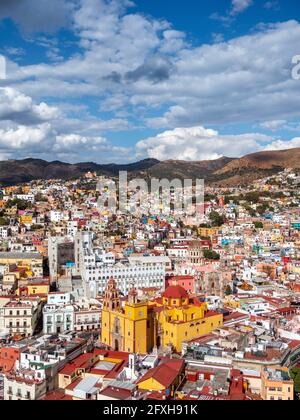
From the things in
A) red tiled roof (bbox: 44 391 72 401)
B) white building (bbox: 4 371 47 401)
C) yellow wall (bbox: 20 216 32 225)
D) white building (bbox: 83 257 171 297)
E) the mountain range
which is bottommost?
red tiled roof (bbox: 44 391 72 401)

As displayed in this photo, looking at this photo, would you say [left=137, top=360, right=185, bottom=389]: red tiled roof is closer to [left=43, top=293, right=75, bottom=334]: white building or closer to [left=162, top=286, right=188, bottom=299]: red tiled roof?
[left=162, top=286, right=188, bottom=299]: red tiled roof

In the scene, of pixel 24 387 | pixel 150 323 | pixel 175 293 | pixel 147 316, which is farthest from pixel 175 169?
pixel 24 387

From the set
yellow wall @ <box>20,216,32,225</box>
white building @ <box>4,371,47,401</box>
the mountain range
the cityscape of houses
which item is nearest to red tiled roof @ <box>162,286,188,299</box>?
the cityscape of houses

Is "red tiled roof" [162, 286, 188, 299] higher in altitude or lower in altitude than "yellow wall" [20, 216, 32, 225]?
lower

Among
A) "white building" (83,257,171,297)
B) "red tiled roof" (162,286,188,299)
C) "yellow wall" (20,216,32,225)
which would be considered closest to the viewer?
"red tiled roof" (162,286,188,299)

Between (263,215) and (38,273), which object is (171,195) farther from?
(38,273)

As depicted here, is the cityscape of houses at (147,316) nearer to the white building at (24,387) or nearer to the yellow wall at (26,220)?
the white building at (24,387)

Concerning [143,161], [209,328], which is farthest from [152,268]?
[143,161]
